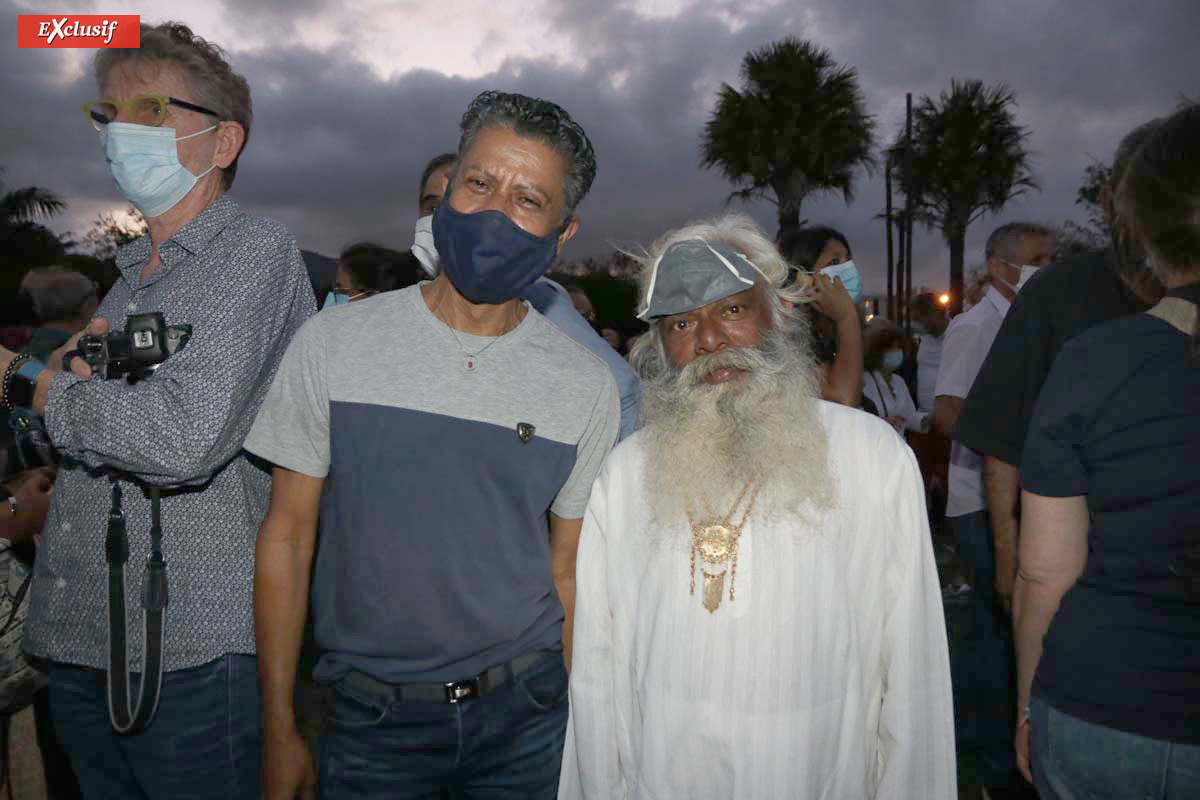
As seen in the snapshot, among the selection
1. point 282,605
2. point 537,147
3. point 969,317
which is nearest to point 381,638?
point 282,605

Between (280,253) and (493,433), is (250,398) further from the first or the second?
(493,433)

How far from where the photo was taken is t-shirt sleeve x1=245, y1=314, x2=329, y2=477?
1959mm

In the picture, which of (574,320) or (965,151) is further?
(965,151)

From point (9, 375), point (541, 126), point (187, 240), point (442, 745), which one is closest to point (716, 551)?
point (442, 745)

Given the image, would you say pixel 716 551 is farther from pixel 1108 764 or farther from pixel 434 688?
pixel 1108 764

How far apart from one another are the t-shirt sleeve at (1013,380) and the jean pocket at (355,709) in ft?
7.23

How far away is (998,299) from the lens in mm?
4551

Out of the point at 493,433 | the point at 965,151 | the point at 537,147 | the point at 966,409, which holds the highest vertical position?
the point at 965,151

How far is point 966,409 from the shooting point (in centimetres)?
292

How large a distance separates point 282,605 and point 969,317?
4.04 metres

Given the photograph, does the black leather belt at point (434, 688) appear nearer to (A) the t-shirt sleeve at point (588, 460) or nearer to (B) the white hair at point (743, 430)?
(A) the t-shirt sleeve at point (588, 460)

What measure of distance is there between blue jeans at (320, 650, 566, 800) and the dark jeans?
8.99 feet

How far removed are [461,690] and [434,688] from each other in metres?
0.07

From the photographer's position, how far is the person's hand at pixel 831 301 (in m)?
3.80
